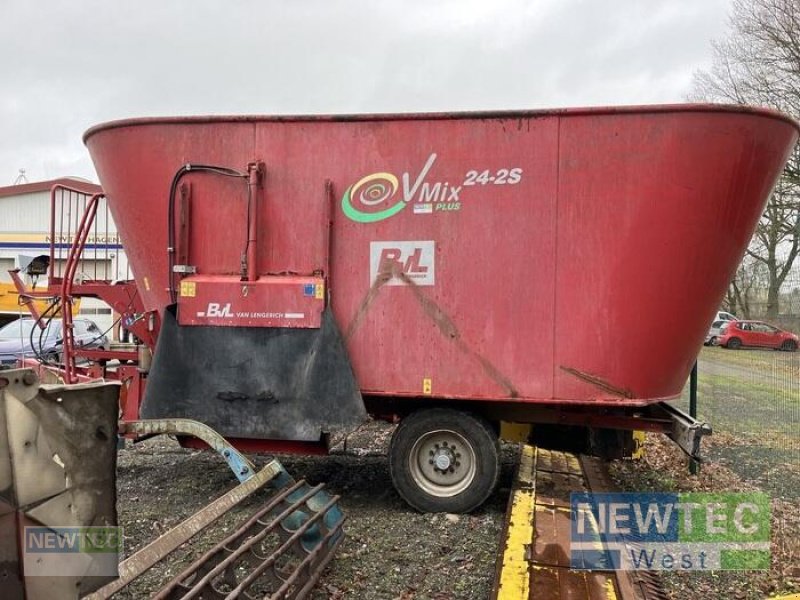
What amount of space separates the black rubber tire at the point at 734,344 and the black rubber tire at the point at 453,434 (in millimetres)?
23372

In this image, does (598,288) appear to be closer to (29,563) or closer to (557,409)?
(557,409)

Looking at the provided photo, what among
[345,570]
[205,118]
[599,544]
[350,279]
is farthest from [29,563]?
[205,118]

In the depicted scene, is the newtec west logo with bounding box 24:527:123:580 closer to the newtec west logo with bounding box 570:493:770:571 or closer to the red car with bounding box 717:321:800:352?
the newtec west logo with bounding box 570:493:770:571

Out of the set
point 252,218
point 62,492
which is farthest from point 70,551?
point 252,218

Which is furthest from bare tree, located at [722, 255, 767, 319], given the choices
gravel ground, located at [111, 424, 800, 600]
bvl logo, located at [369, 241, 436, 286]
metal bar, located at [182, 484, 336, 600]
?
metal bar, located at [182, 484, 336, 600]

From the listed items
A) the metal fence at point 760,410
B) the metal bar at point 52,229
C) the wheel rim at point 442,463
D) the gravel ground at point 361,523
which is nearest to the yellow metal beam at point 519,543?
the gravel ground at point 361,523

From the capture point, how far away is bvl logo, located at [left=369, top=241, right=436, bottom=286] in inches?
184

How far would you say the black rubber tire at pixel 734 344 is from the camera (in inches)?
966

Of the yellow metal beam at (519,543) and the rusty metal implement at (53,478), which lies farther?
the yellow metal beam at (519,543)

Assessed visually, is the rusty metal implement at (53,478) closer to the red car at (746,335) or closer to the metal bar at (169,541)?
the metal bar at (169,541)

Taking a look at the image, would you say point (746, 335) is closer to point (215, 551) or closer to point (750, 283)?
point (750, 283)

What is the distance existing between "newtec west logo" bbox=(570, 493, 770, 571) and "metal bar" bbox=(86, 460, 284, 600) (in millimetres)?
2113

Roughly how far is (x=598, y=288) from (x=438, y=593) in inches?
91.6

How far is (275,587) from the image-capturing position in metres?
3.29
